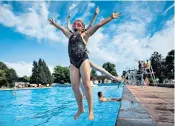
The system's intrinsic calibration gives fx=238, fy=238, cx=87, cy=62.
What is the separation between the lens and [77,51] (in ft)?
13.5

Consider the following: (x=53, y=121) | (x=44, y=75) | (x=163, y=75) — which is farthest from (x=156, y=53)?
(x=53, y=121)

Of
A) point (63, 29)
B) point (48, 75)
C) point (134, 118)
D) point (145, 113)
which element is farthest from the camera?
point (48, 75)

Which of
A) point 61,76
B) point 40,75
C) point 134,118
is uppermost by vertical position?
point 61,76

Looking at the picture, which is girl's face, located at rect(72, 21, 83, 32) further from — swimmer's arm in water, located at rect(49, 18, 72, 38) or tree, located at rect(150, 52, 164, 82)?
tree, located at rect(150, 52, 164, 82)

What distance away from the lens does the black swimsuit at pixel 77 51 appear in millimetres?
4071

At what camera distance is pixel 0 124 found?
9953mm

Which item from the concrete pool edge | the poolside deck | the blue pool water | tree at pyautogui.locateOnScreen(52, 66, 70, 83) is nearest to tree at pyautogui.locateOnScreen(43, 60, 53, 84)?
tree at pyautogui.locateOnScreen(52, 66, 70, 83)

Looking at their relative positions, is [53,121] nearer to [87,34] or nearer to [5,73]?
[87,34]

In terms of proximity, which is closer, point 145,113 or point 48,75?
point 145,113

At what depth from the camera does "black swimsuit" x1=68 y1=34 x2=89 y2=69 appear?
4071mm

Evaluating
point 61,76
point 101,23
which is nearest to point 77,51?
point 101,23

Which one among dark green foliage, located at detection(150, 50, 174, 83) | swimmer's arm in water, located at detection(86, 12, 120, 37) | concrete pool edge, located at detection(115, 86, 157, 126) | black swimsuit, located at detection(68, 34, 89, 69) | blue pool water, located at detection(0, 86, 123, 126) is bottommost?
blue pool water, located at detection(0, 86, 123, 126)

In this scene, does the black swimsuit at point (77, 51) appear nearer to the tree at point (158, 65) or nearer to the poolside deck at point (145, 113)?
the poolside deck at point (145, 113)

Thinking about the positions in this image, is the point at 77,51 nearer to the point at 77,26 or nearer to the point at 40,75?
the point at 77,26
